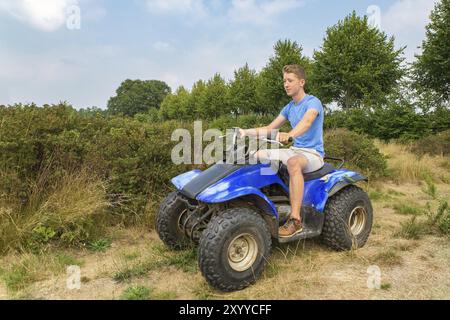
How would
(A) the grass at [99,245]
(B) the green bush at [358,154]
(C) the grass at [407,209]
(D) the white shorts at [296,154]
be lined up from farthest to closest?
(B) the green bush at [358,154] < (C) the grass at [407,209] < (A) the grass at [99,245] < (D) the white shorts at [296,154]

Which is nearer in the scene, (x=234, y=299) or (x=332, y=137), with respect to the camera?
(x=234, y=299)

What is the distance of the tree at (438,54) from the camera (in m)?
15.7

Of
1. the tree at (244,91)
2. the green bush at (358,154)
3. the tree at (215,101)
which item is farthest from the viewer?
the tree at (215,101)

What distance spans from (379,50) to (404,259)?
60.8 feet

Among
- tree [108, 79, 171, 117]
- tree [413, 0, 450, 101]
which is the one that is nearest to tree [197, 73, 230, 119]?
tree [413, 0, 450, 101]

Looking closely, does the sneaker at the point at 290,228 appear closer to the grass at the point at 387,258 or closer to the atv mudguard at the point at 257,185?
the atv mudguard at the point at 257,185

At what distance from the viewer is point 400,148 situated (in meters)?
12.6

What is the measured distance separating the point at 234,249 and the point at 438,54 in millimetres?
16451

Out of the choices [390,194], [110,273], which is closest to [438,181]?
[390,194]

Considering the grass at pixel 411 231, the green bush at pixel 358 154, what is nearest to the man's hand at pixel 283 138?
the grass at pixel 411 231

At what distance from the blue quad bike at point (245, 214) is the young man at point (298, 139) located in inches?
4.9

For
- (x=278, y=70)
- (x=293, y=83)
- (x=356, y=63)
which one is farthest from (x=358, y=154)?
(x=278, y=70)

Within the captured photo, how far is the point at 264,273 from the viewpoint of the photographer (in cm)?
349

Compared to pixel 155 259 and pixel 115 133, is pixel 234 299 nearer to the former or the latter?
pixel 155 259
